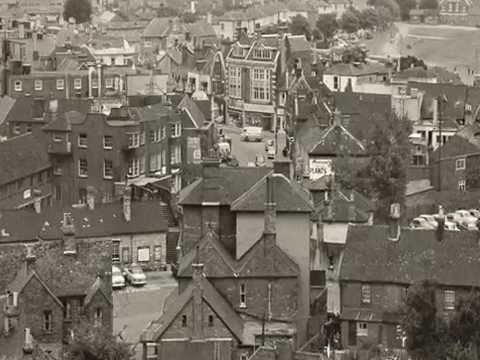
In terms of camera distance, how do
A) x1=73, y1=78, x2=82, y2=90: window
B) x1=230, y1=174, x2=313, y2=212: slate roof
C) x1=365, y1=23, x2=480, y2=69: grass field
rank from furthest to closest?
x1=365, y1=23, x2=480, y2=69: grass field → x1=73, y1=78, x2=82, y2=90: window → x1=230, y1=174, x2=313, y2=212: slate roof

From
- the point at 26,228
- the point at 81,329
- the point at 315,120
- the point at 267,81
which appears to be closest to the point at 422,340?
the point at 81,329

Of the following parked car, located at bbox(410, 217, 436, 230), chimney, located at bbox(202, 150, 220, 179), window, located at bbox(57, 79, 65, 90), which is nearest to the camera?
chimney, located at bbox(202, 150, 220, 179)

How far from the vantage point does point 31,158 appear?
203 feet

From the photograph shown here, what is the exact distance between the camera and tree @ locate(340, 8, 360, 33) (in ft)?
500

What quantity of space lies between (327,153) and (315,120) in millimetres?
10838

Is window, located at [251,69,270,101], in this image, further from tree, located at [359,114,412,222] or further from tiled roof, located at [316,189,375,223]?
tiled roof, located at [316,189,375,223]

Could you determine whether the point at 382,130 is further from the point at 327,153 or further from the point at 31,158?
the point at 31,158

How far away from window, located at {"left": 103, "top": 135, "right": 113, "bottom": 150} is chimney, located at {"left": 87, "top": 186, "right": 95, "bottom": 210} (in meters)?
1.89

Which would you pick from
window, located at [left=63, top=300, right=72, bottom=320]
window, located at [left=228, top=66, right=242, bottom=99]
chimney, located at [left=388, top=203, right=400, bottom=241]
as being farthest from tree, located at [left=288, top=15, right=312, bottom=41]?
window, located at [left=63, top=300, right=72, bottom=320]

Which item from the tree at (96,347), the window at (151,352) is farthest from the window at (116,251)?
the tree at (96,347)

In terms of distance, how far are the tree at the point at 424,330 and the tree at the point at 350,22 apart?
368ft

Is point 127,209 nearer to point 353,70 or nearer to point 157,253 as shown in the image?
point 157,253

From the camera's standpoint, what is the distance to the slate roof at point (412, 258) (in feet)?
143

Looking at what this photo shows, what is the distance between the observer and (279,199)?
147 feet
